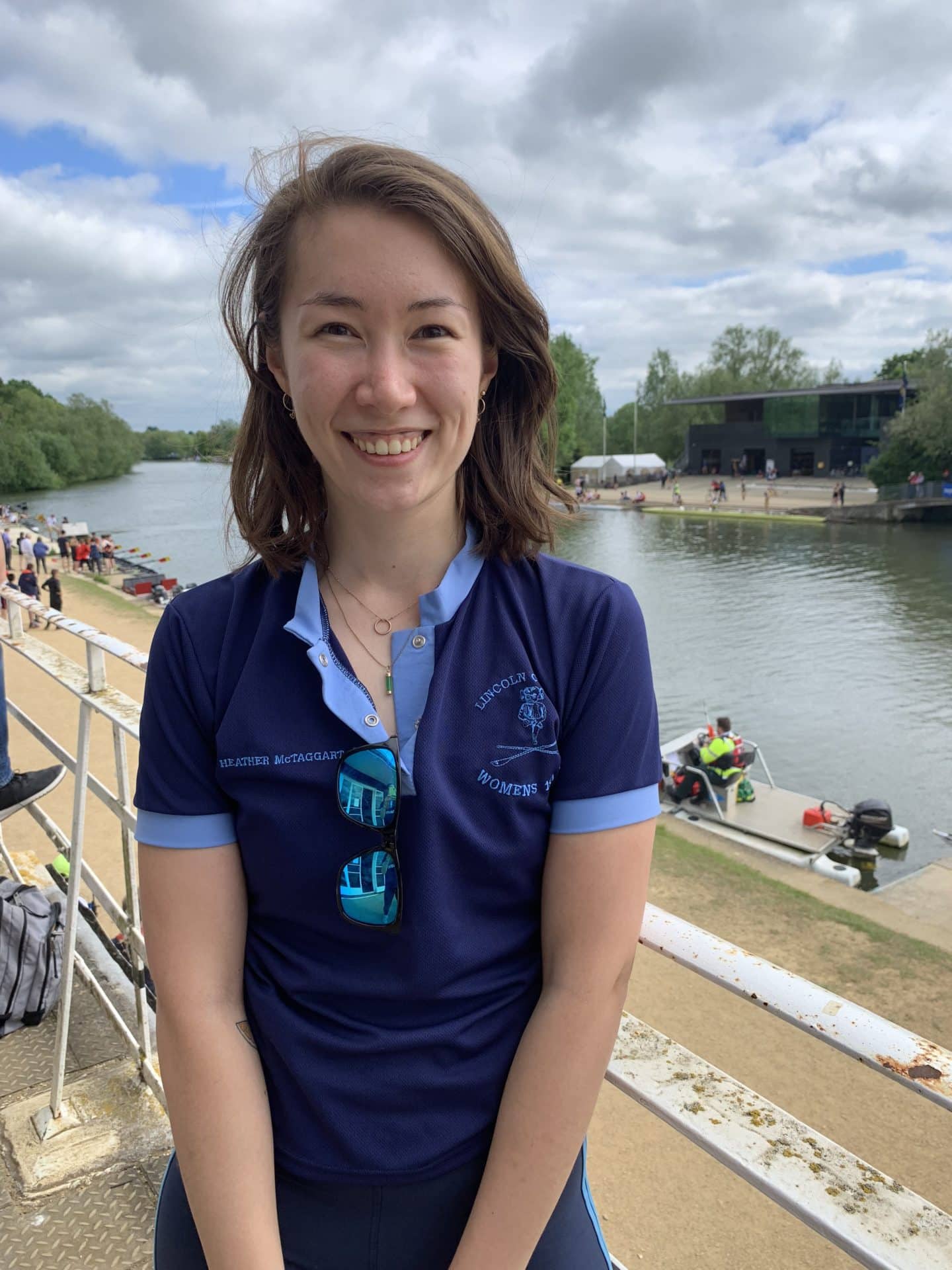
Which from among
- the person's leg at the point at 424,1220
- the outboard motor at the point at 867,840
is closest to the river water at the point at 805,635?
the outboard motor at the point at 867,840

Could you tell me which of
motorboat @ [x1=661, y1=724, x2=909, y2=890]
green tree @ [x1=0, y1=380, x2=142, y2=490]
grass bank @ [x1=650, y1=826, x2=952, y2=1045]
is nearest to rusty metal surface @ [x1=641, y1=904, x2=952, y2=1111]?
grass bank @ [x1=650, y1=826, x2=952, y2=1045]

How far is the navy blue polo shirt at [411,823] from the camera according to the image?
1093mm

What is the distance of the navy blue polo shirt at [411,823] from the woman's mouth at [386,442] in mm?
252

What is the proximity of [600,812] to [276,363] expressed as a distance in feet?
2.50

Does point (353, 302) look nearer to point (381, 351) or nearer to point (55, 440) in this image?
point (381, 351)

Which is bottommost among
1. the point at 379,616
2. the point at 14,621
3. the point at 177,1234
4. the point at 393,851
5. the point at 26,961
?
the point at 26,961

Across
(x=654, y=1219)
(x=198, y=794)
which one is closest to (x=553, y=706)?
(x=198, y=794)

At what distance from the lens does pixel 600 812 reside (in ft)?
3.54

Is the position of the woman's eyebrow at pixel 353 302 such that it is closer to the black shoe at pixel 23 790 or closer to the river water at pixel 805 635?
the river water at pixel 805 635

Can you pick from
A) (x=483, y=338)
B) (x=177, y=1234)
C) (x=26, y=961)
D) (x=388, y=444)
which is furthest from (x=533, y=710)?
(x=26, y=961)

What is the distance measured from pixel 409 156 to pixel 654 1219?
15.8 feet

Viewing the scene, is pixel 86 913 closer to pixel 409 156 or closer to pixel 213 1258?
pixel 213 1258

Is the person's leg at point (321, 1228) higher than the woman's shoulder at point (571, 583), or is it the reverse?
the woman's shoulder at point (571, 583)

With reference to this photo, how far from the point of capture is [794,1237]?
14.7ft
